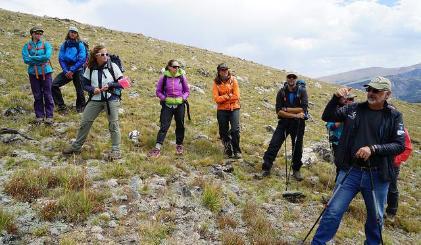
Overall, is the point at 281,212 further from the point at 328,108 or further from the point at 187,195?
the point at 328,108

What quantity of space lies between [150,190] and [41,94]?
5.60m

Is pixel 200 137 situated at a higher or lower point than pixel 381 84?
lower

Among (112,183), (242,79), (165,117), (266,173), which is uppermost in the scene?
(242,79)

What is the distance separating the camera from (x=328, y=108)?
661cm

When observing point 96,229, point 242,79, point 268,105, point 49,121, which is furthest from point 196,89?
point 96,229

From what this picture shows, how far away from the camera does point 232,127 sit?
11508mm

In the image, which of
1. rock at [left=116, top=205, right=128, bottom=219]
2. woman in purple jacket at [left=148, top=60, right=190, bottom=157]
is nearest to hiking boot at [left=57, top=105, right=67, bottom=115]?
woman in purple jacket at [left=148, top=60, right=190, bottom=157]

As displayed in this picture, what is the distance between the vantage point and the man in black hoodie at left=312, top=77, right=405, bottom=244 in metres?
5.91

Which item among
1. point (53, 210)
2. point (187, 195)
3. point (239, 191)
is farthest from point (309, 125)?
point (53, 210)

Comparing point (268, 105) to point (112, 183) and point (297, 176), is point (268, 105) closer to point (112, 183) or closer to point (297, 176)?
point (297, 176)

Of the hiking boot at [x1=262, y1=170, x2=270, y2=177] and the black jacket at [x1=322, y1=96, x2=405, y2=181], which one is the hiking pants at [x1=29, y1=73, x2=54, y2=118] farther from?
the black jacket at [x1=322, y1=96, x2=405, y2=181]

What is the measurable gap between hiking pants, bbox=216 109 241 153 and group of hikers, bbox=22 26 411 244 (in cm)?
3

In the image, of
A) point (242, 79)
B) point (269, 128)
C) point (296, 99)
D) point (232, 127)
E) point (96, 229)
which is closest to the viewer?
point (96, 229)

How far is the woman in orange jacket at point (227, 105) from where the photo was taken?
1117cm
